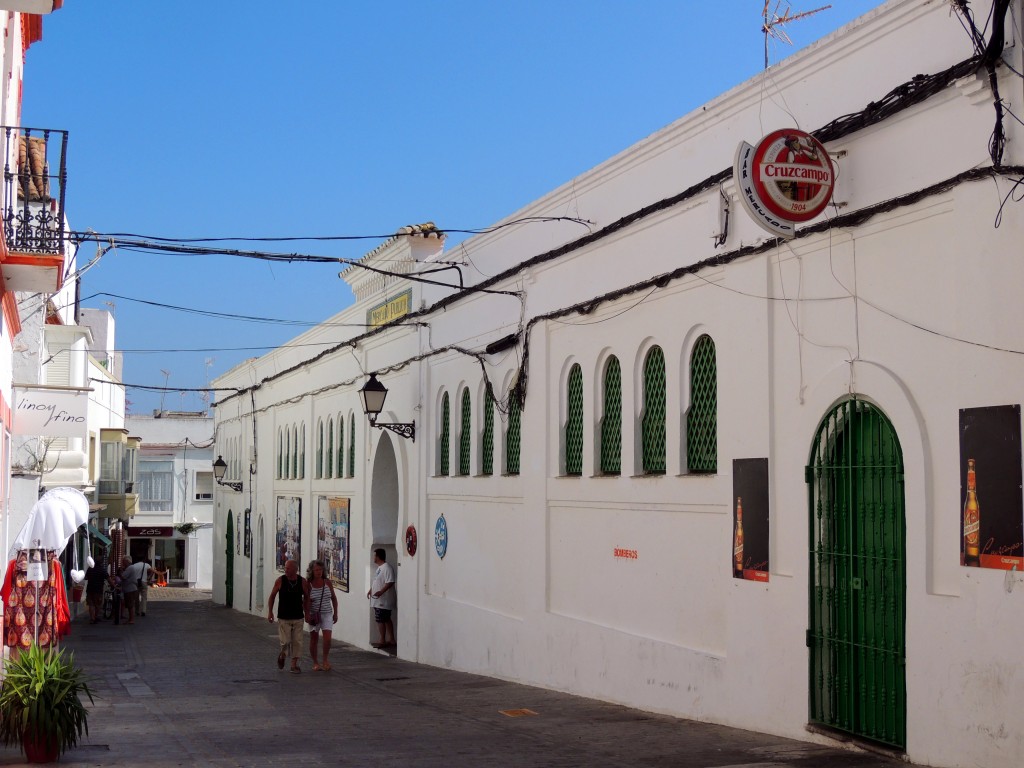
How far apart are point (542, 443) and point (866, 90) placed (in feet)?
22.0

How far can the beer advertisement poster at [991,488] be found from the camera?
7.38 metres

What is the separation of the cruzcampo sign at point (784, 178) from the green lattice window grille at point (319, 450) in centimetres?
1804

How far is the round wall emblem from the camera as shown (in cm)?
1822

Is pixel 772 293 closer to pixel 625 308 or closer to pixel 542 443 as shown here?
pixel 625 308

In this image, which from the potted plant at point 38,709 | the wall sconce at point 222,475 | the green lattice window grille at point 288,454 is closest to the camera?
the potted plant at point 38,709

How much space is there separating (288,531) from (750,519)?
2004 cm

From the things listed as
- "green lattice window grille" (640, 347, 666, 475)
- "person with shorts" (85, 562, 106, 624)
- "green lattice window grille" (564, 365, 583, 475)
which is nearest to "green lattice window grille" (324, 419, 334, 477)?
"person with shorts" (85, 562, 106, 624)

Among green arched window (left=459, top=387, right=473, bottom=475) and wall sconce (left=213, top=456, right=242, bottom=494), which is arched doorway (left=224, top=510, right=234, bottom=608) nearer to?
wall sconce (left=213, top=456, right=242, bottom=494)

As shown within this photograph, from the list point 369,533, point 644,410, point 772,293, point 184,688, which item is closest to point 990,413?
point 772,293

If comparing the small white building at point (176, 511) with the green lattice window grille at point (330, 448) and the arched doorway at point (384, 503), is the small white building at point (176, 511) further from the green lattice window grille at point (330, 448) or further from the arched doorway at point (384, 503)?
the arched doorway at point (384, 503)

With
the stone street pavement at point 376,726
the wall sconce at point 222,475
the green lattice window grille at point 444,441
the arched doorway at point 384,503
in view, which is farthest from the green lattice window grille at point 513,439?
the wall sconce at point 222,475

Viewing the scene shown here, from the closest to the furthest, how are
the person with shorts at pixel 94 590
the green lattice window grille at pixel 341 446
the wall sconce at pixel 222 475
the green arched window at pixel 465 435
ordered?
the green arched window at pixel 465 435, the green lattice window grille at pixel 341 446, the person with shorts at pixel 94 590, the wall sconce at pixel 222 475

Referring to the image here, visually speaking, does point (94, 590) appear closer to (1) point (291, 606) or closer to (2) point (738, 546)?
(1) point (291, 606)

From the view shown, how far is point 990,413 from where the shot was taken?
24.9 ft
